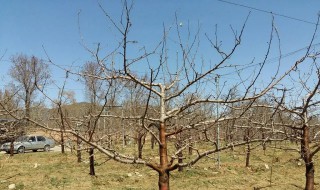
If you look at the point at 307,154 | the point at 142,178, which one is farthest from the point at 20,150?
the point at 307,154

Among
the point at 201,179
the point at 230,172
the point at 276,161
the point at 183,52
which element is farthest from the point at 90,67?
the point at 276,161

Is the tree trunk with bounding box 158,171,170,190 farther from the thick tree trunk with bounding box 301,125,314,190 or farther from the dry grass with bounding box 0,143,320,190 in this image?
the dry grass with bounding box 0,143,320,190

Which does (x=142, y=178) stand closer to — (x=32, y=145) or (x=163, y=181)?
(x=163, y=181)

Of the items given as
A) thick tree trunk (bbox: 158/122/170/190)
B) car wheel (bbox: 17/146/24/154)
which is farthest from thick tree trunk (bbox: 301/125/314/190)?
car wheel (bbox: 17/146/24/154)

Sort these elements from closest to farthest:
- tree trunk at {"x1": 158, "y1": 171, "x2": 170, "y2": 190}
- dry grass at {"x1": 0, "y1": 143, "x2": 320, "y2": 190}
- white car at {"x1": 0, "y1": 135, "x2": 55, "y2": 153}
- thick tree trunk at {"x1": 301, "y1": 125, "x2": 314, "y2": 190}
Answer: tree trunk at {"x1": 158, "y1": 171, "x2": 170, "y2": 190}
thick tree trunk at {"x1": 301, "y1": 125, "x2": 314, "y2": 190}
dry grass at {"x1": 0, "y1": 143, "x2": 320, "y2": 190}
white car at {"x1": 0, "y1": 135, "x2": 55, "y2": 153}

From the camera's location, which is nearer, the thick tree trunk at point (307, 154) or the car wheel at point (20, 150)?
the thick tree trunk at point (307, 154)

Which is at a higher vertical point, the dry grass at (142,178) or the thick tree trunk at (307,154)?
the thick tree trunk at (307,154)

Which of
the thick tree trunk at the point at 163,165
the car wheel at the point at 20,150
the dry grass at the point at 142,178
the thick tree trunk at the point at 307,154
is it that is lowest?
the car wheel at the point at 20,150

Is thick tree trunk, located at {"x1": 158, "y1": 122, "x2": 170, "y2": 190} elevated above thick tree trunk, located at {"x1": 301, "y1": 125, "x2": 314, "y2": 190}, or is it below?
above

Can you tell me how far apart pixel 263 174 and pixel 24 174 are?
31.4ft

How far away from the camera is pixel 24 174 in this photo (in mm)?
13789

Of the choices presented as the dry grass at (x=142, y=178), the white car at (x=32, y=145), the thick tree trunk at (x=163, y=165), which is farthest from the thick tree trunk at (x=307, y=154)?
the white car at (x=32, y=145)

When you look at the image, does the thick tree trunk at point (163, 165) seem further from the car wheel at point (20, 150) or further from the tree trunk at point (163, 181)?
the car wheel at point (20, 150)

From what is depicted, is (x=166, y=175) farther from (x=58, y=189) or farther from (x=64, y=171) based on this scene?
(x=64, y=171)
